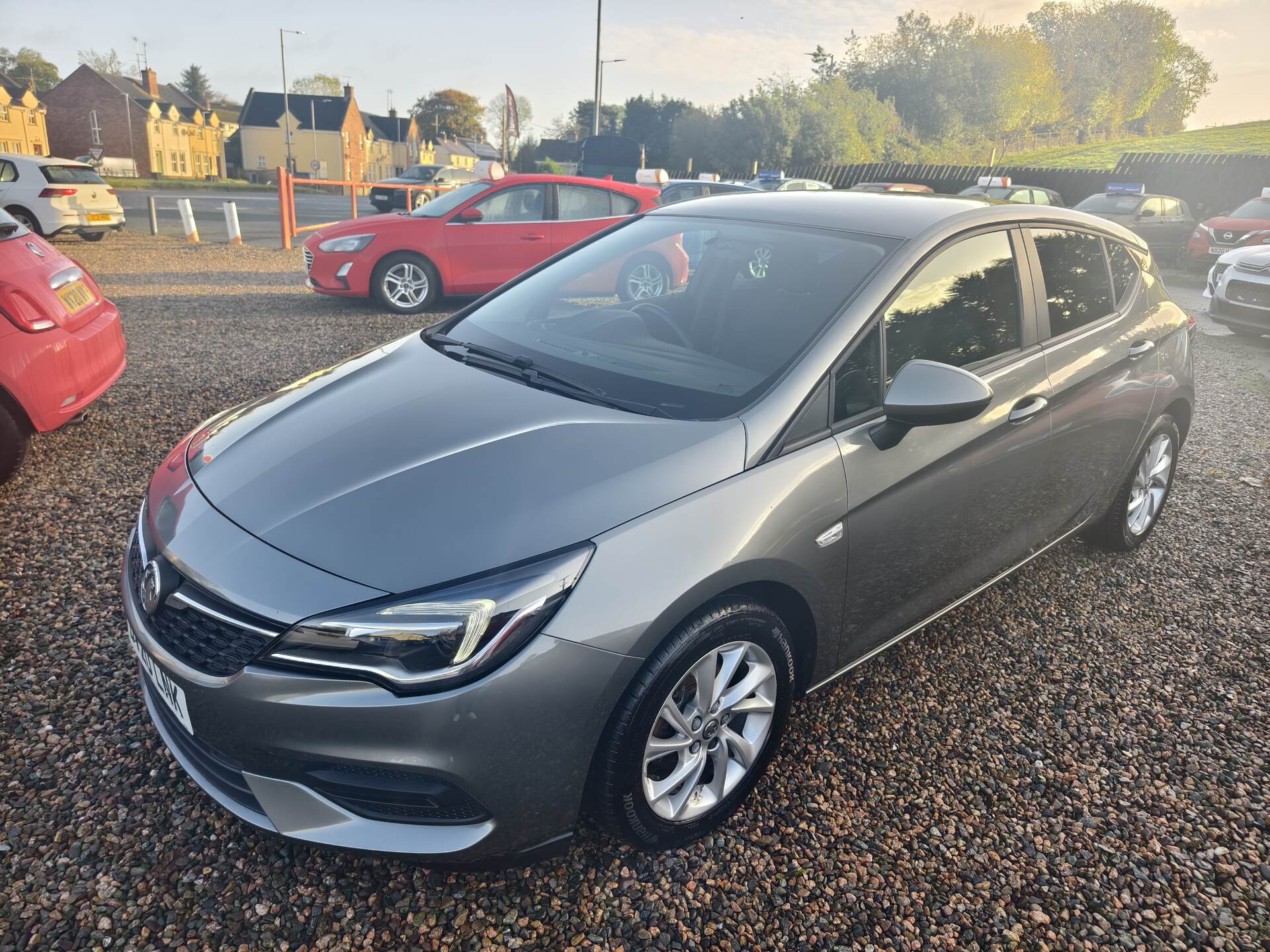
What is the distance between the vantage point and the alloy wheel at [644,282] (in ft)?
10.6

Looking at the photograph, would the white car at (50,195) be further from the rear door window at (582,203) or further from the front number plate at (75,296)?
the front number plate at (75,296)

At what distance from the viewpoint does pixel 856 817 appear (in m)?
2.48

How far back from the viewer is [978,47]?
6275 centimetres

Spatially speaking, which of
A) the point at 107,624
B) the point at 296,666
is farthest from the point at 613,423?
the point at 107,624

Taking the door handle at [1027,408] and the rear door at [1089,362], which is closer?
Answer: the door handle at [1027,408]

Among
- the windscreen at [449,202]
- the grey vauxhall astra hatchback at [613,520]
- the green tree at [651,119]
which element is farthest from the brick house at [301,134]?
the grey vauxhall astra hatchback at [613,520]

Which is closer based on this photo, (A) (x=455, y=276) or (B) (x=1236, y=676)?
(B) (x=1236, y=676)

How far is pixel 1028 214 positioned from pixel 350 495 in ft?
8.99

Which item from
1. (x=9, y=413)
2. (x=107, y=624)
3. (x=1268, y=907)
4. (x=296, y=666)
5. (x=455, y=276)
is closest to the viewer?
(x=296, y=666)

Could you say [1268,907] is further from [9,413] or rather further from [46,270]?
[46,270]

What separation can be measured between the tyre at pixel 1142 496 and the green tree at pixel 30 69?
348 ft

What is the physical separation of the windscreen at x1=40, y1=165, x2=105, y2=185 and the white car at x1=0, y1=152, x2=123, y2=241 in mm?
10

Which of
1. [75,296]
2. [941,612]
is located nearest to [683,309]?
[941,612]

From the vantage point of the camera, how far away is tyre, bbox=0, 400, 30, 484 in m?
4.07
